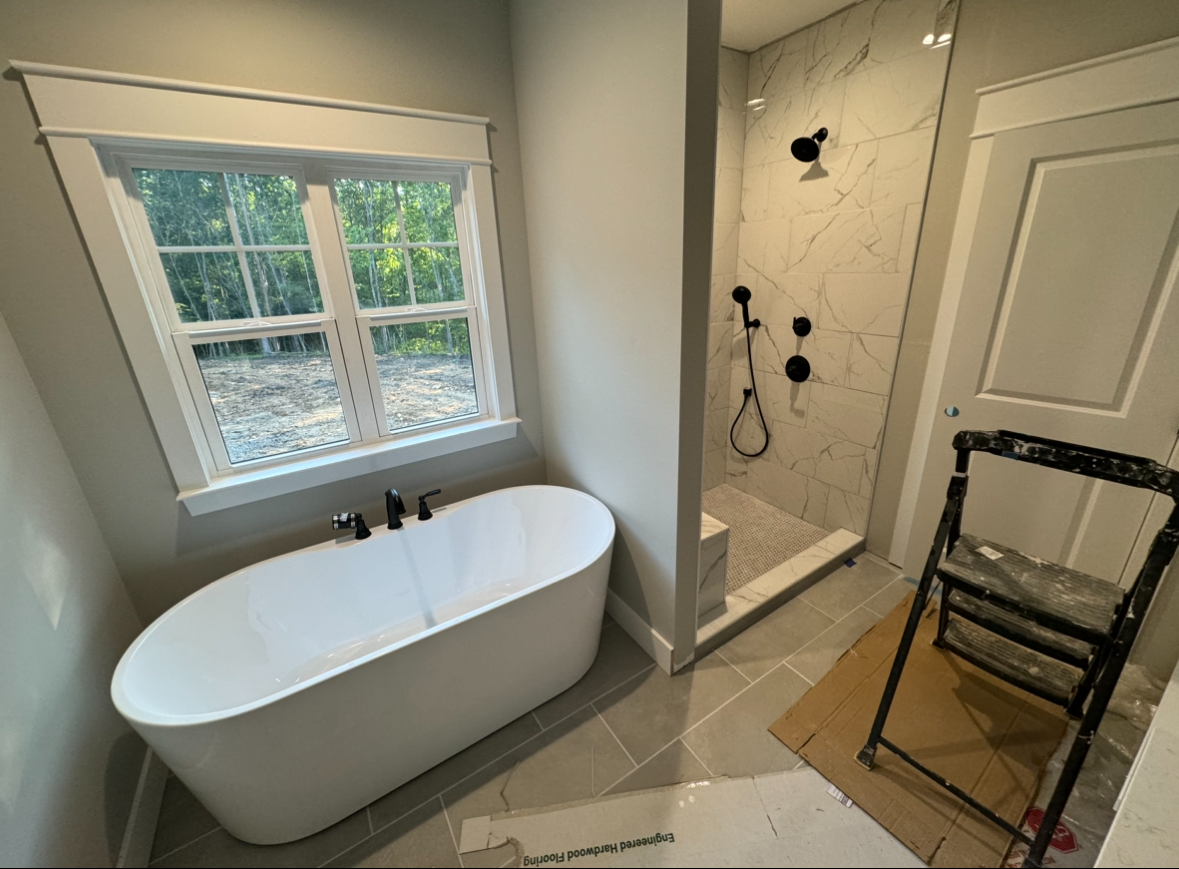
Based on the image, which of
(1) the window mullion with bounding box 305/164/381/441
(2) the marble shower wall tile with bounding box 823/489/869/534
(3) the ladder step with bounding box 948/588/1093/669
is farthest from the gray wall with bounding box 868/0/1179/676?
(1) the window mullion with bounding box 305/164/381/441

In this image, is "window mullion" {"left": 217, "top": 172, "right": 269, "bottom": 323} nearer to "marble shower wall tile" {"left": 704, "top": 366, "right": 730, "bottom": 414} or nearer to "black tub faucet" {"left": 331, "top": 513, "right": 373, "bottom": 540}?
"black tub faucet" {"left": 331, "top": 513, "right": 373, "bottom": 540}

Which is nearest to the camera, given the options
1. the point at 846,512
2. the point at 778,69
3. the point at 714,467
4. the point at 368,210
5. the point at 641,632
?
the point at 368,210

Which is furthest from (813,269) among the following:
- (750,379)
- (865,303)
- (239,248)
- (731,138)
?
(239,248)

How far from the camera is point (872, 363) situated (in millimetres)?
2166

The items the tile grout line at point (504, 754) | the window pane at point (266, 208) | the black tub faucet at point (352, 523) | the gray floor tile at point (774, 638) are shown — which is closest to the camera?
the tile grout line at point (504, 754)

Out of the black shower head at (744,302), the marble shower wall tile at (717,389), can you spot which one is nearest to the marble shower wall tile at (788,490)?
the marble shower wall tile at (717,389)

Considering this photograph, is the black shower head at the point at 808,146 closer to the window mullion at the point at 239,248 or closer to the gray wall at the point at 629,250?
the gray wall at the point at 629,250

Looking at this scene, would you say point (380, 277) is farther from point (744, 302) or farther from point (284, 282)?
point (744, 302)

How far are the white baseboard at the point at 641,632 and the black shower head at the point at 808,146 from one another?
7.32 ft

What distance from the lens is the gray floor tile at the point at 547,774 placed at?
4.41 feet

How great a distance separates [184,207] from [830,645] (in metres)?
2.85

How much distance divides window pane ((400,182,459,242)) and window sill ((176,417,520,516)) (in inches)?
33.0

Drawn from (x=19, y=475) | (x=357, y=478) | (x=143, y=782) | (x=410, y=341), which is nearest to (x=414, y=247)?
(x=410, y=341)

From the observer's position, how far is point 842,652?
1.81 m
